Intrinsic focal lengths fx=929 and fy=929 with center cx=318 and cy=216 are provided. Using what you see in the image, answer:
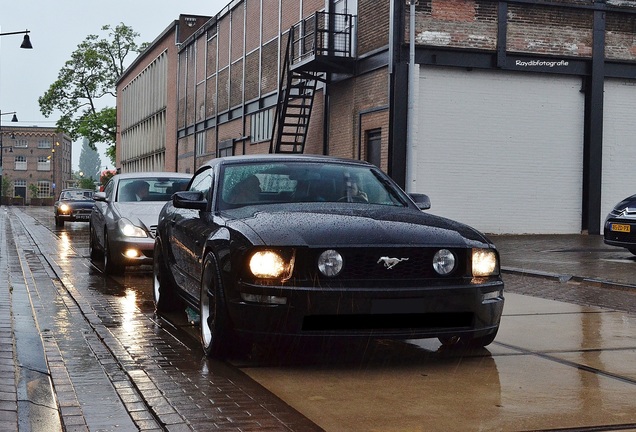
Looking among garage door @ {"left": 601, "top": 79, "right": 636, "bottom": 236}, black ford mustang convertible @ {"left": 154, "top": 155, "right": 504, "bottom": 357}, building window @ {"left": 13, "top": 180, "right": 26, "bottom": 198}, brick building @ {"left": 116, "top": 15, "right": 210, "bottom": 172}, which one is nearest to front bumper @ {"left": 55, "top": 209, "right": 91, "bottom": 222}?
garage door @ {"left": 601, "top": 79, "right": 636, "bottom": 236}

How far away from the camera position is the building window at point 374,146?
24.7m

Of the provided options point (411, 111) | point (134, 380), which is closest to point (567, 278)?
Result: point (134, 380)

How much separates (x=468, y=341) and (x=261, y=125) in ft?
95.4

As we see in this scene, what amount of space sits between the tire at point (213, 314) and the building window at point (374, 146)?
18.3 m

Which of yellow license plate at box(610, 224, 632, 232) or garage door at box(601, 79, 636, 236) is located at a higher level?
garage door at box(601, 79, 636, 236)

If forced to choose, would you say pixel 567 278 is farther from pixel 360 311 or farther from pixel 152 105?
pixel 152 105

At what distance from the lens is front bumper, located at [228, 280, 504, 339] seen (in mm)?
5641

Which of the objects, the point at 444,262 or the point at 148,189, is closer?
the point at 444,262

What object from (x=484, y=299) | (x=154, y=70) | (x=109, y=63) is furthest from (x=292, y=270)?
(x=109, y=63)

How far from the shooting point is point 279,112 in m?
30.3

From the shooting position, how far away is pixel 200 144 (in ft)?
153

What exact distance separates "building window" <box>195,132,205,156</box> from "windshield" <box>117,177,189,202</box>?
32044mm

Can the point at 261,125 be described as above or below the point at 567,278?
above

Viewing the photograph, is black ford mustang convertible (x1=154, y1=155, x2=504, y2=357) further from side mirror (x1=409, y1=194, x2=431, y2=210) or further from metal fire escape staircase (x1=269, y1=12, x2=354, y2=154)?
metal fire escape staircase (x1=269, y1=12, x2=354, y2=154)
